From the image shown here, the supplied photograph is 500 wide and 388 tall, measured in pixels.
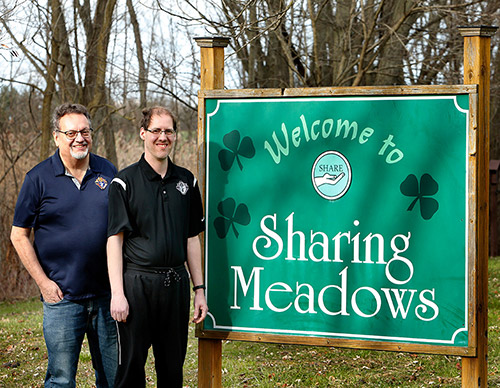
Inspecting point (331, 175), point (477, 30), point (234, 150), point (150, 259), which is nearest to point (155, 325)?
point (150, 259)

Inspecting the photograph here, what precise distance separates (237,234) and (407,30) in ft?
23.8

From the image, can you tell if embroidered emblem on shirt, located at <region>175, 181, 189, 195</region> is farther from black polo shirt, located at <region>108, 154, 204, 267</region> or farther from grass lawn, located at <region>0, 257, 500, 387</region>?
grass lawn, located at <region>0, 257, 500, 387</region>

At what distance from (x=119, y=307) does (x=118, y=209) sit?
514 mm

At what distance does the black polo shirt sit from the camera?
12.0 feet

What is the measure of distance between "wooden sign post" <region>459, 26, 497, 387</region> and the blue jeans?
2032 millimetres

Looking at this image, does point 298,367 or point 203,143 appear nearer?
point 203,143

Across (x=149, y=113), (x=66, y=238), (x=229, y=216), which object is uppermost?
(x=149, y=113)

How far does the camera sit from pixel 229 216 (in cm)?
435

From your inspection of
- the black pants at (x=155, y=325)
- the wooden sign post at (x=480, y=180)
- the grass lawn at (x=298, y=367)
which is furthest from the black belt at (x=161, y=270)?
the grass lawn at (x=298, y=367)

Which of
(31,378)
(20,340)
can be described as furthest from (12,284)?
(31,378)

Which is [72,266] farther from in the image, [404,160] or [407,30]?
[407,30]

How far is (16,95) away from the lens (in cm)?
1586

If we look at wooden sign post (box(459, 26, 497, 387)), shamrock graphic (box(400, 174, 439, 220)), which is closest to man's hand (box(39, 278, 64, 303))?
shamrock graphic (box(400, 174, 439, 220))

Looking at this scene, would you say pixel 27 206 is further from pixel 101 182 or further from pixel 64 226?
pixel 101 182
